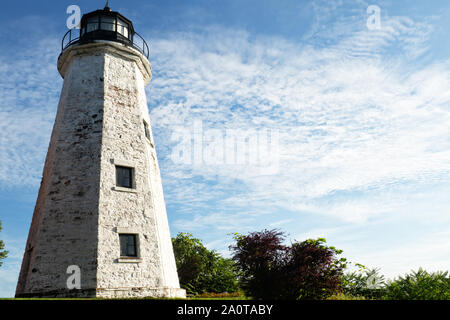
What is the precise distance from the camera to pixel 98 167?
53.0 ft

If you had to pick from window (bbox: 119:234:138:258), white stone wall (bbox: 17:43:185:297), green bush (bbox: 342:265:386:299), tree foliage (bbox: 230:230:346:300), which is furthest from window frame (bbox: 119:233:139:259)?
green bush (bbox: 342:265:386:299)

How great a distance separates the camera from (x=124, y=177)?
1691 cm

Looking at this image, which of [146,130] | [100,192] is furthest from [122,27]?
[100,192]

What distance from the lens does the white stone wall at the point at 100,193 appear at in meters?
14.5

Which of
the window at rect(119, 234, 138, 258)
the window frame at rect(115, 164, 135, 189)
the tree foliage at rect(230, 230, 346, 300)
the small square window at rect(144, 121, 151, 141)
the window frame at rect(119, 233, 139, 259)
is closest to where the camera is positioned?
the tree foliage at rect(230, 230, 346, 300)

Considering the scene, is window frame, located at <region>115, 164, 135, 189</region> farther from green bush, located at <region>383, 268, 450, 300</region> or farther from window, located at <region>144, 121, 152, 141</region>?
green bush, located at <region>383, 268, 450, 300</region>

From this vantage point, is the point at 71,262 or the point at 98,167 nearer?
the point at 71,262

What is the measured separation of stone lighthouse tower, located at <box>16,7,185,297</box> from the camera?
14414mm

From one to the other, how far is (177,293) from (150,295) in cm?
184

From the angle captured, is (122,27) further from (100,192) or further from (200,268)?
(200,268)

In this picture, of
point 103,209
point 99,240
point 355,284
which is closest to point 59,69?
point 103,209

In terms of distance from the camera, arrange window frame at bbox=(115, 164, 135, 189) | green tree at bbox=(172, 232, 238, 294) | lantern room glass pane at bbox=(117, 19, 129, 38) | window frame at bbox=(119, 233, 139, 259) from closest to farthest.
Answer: window frame at bbox=(119, 233, 139, 259)
window frame at bbox=(115, 164, 135, 189)
lantern room glass pane at bbox=(117, 19, 129, 38)
green tree at bbox=(172, 232, 238, 294)

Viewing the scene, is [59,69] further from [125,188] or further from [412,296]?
[412,296]

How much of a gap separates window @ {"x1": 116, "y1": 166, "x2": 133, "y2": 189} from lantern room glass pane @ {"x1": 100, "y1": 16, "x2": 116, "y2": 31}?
908cm
